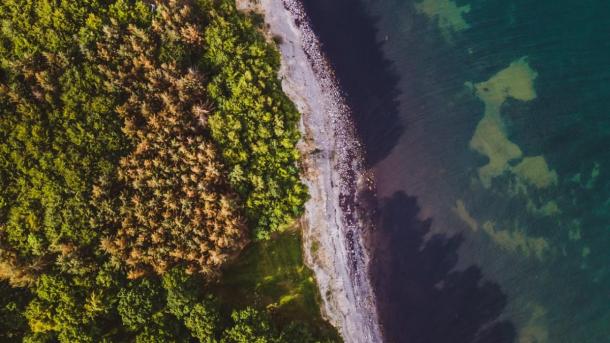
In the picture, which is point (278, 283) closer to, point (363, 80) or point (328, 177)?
point (328, 177)

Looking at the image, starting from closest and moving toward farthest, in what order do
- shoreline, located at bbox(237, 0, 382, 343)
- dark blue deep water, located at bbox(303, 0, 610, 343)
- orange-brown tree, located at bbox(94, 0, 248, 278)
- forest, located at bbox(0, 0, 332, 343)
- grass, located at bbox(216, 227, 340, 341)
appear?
forest, located at bbox(0, 0, 332, 343) → orange-brown tree, located at bbox(94, 0, 248, 278) → grass, located at bbox(216, 227, 340, 341) → shoreline, located at bbox(237, 0, 382, 343) → dark blue deep water, located at bbox(303, 0, 610, 343)

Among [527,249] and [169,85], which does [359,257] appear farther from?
[169,85]

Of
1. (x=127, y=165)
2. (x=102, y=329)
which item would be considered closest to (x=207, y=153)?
(x=127, y=165)

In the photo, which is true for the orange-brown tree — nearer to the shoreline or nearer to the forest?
the forest

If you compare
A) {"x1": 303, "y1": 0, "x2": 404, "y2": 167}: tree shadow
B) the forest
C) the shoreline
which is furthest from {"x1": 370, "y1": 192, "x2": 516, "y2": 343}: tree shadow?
the forest

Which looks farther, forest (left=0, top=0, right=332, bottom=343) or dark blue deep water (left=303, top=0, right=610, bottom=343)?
dark blue deep water (left=303, top=0, right=610, bottom=343)

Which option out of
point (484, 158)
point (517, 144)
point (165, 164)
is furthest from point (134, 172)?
point (517, 144)

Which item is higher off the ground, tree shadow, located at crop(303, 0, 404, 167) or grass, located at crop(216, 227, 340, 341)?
tree shadow, located at crop(303, 0, 404, 167)
